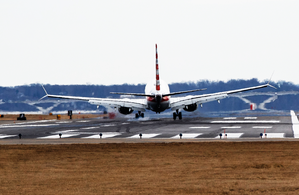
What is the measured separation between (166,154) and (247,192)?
10.8 m

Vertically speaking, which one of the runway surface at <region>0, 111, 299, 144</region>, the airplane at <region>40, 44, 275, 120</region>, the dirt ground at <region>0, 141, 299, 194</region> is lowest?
the dirt ground at <region>0, 141, 299, 194</region>

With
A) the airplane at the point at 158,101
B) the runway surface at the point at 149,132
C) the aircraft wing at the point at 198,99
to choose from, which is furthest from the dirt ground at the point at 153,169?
the aircraft wing at the point at 198,99

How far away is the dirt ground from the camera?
15.6 meters

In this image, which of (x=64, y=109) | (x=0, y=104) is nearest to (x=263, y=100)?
(x=64, y=109)

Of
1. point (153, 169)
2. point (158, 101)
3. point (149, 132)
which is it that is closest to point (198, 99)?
point (158, 101)

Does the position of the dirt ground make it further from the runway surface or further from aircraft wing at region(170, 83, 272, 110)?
aircraft wing at region(170, 83, 272, 110)

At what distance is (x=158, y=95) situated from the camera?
63750 millimetres

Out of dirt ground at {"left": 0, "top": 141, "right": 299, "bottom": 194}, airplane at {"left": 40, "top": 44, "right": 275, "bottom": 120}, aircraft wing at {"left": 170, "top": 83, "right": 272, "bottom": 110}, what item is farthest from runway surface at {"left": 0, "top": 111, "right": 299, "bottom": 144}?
aircraft wing at {"left": 170, "top": 83, "right": 272, "bottom": 110}

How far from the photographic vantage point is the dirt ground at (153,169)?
51.2 feet

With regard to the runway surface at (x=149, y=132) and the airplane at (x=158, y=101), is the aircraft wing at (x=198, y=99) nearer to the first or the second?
the airplane at (x=158, y=101)

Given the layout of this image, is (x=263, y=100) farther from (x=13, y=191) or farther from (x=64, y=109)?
(x=13, y=191)

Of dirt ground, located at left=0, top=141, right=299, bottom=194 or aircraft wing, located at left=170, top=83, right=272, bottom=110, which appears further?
aircraft wing, located at left=170, top=83, right=272, bottom=110

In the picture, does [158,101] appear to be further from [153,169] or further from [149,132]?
[153,169]

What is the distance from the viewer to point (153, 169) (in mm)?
19875
